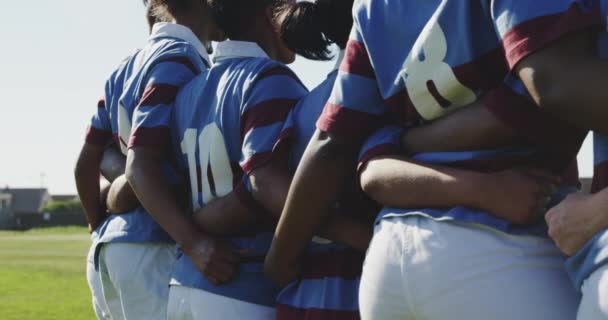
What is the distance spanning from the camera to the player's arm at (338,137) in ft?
6.21

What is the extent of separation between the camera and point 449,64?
5.47ft

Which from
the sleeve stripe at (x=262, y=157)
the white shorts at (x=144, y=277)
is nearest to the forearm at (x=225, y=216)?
the sleeve stripe at (x=262, y=157)

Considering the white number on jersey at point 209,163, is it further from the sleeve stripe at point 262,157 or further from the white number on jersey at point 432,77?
the white number on jersey at point 432,77

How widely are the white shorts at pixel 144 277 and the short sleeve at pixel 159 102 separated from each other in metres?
0.48

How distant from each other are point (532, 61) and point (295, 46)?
3.93 ft

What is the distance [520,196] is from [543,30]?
30 centimetres

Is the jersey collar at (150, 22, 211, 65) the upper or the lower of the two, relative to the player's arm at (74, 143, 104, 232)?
upper

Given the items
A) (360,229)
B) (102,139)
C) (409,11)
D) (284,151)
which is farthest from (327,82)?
(102,139)

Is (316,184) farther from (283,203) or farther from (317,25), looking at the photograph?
(317,25)

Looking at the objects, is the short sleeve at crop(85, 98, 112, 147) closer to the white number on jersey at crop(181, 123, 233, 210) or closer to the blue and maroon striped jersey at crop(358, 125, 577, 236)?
the white number on jersey at crop(181, 123, 233, 210)

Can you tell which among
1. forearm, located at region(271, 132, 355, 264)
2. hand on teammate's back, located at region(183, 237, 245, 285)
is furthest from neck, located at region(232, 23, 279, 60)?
forearm, located at region(271, 132, 355, 264)

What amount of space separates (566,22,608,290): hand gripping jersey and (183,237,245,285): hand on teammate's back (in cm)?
128

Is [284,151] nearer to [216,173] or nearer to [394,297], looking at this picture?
[216,173]

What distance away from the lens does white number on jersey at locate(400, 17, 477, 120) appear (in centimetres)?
167
